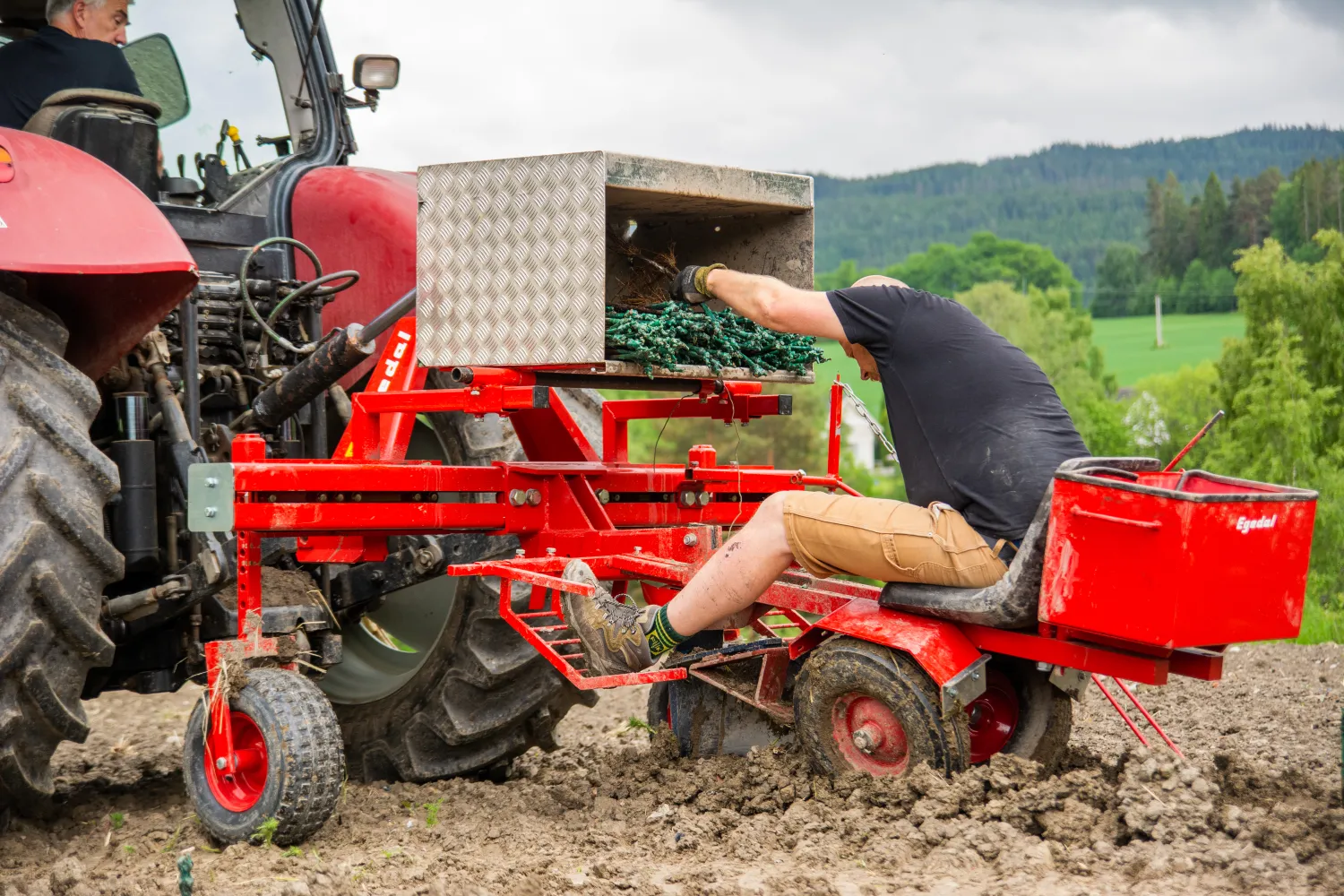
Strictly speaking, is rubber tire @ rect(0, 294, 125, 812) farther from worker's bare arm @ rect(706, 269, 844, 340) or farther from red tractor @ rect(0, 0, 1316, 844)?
worker's bare arm @ rect(706, 269, 844, 340)

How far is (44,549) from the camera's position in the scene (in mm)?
3281

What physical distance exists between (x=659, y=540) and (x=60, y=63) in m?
2.28

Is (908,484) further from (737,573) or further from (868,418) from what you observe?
(868,418)

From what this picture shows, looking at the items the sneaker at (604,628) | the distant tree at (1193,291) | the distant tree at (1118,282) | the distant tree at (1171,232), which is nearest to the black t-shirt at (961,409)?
the sneaker at (604,628)

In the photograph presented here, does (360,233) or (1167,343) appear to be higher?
(360,233)

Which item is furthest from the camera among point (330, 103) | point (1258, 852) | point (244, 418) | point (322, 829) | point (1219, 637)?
point (330, 103)

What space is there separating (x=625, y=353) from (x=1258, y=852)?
72.5 inches

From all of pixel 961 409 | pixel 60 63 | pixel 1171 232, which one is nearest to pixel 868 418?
pixel 961 409

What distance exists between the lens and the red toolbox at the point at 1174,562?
2945mm

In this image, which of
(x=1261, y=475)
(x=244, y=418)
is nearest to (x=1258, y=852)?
(x=244, y=418)

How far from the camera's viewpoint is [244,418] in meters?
4.27

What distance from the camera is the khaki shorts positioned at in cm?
336

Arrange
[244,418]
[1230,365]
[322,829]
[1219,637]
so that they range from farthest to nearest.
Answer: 1. [1230,365]
2. [244,418]
3. [322,829]
4. [1219,637]

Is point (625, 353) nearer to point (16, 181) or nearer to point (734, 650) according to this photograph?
point (734, 650)
